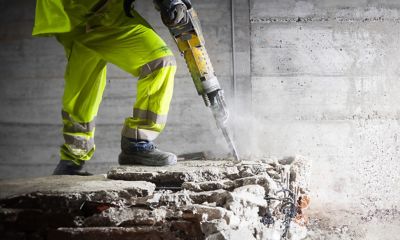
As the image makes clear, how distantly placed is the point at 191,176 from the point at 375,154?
238cm

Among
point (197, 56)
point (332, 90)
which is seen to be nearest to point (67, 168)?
point (197, 56)

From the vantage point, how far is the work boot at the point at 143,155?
2.58 meters

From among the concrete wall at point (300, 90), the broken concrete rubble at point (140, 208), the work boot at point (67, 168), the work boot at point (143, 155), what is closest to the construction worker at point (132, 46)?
the work boot at point (143, 155)

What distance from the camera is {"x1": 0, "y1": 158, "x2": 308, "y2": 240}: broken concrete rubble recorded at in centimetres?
155

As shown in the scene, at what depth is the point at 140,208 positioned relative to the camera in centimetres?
168

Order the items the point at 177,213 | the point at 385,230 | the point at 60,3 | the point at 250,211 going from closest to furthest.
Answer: the point at 177,213 < the point at 250,211 < the point at 60,3 < the point at 385,230

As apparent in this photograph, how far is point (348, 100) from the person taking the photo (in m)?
3.99

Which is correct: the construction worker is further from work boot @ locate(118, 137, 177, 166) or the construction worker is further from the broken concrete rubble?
the broken concrete rubble

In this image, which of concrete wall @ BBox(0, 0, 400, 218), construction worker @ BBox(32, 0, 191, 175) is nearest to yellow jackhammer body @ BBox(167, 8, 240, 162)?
construction worker @ BBox(32, 0, 191, 175)

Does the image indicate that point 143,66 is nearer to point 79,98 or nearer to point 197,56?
point 197,56

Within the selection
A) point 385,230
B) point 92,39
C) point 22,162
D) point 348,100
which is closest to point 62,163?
point 92,39

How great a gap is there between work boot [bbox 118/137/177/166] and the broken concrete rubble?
35 cm

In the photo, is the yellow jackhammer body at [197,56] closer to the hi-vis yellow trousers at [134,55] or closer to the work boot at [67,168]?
the hi-vis yellow trousers at [134,55]

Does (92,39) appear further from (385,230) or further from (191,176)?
(385,230)
